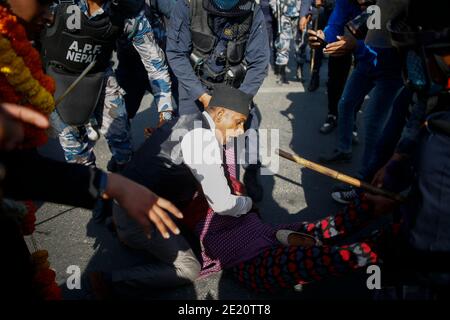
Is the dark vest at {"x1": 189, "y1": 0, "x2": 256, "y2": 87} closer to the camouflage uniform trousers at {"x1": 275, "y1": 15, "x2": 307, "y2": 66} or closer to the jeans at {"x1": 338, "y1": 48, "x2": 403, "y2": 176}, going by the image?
the jeans at {"x1": 338, "y1": 48, "x2": 403, "y2": 176}

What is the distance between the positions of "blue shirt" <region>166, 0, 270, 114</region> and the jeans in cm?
76

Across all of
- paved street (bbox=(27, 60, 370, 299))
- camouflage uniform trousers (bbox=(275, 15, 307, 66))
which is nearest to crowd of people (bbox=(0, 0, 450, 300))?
paved street (bbox=(27, 60, 370, 299))

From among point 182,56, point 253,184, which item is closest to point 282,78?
point 253,184

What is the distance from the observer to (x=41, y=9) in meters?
1.42

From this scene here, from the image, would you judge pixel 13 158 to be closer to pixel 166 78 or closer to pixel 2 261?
pixel 2 261

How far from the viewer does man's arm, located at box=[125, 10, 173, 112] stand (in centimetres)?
244

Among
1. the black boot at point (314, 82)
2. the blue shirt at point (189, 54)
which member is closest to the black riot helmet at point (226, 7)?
the blue shirt at point (189, 54)

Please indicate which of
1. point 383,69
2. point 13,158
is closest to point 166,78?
point 383,69

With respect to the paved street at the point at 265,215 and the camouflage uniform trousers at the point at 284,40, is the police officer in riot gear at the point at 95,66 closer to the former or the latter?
the paved street at the point at 265,215

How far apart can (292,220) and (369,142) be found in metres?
0.88

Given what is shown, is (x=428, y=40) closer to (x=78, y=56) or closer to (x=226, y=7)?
(x=226, y=7)

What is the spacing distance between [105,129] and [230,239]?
1.29 meters

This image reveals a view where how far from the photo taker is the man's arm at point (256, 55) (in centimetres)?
259

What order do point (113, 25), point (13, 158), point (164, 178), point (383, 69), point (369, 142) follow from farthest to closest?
point (369, 142) → point (383, 69) → point (113, 25) → point (164, 178) → point (13, 158)
